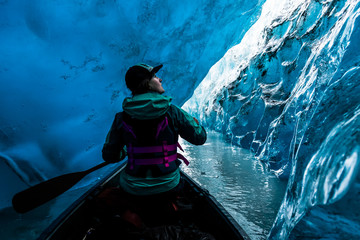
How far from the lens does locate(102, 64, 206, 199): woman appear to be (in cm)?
123

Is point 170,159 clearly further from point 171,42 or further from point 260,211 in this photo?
point 171,42

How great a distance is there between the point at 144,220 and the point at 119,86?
4.47 m

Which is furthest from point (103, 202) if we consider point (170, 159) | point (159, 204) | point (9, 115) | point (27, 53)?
point (27, 53)

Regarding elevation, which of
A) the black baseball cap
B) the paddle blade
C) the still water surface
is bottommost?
the still water surface

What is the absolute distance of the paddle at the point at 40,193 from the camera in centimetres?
166

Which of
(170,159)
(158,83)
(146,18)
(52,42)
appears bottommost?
(170,159)

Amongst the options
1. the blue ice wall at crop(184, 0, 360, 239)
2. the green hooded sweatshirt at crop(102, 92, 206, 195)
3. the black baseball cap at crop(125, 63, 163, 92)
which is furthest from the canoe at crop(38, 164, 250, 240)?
the black baseball cap at crop(125, 63, 163, 92)

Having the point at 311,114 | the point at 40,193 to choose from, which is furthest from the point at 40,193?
the point at 311,114

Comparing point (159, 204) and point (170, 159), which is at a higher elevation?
point (170, 159)

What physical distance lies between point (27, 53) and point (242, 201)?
4896 millimetres

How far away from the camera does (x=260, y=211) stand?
3.53 metres

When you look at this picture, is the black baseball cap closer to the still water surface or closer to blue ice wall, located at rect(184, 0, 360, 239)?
blue ice wall, located at rect(184, 0, 360, 239)

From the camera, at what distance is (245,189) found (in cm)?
452

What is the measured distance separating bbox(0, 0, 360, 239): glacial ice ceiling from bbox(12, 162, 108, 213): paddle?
2.02 meters
